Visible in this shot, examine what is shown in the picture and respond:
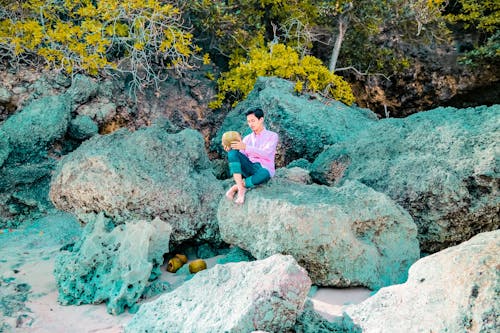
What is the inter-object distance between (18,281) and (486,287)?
13.3ft

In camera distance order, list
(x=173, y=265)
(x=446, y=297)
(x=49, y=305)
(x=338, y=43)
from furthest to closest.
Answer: (x=338, y=43) < (x=173, y=265) < (x=49, y=305) < (x=446, y=297)

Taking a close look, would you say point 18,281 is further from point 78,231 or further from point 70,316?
point 78,231

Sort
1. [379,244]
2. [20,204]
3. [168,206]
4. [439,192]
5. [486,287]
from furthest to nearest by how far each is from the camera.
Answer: [20,204] < [168,206] < [439,192] < [379,244] < [486,287]

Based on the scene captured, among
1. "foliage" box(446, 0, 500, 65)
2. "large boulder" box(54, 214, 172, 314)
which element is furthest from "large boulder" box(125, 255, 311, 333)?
"foliage" box(446, 0, 500, 65)

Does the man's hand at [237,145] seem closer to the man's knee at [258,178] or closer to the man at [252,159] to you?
the man at [252,159]

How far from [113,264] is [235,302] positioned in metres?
1.72

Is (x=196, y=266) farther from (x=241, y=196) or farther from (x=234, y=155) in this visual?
(x=234, y=155)

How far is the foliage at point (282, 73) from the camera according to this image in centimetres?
923

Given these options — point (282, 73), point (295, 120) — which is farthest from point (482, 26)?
point (295, 120)

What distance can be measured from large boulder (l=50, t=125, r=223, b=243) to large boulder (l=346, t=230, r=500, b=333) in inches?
96.4

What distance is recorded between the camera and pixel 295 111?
24.5ft

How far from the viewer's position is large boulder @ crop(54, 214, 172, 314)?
414cm

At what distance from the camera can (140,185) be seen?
500 centimetres

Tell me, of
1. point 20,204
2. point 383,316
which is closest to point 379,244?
point 383,316
